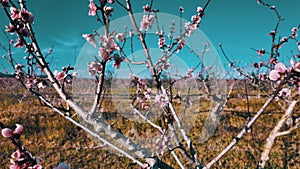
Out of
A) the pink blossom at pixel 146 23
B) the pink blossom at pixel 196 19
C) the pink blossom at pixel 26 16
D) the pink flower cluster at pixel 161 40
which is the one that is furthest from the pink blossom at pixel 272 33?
the pink blossom at pixel 26 16

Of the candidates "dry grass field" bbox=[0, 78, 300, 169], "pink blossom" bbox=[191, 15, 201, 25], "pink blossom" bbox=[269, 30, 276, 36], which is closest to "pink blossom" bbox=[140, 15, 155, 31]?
"pink blossom" bbox=[191, 15, 201, 25]

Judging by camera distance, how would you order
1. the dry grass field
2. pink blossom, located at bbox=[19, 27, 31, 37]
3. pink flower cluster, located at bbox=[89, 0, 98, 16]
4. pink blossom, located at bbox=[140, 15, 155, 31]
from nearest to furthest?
pink blossom, located at bbox=[19, 27, 31, 37]
pink flower cluster, located at bbox=[89, 0, 98, 16]
pink blossom, located at bbox=[140, 15, 155, 31]
the dry grass field

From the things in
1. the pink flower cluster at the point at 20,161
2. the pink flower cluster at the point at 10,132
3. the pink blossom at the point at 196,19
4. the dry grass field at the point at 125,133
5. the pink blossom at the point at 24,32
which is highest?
the pink blossom at the point at 196,19

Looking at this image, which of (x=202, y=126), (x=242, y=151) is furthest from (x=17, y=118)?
(x=242, y=151)

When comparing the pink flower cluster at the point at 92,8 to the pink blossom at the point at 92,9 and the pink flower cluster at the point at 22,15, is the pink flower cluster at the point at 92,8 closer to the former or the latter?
the pink blossom at the point at 92,9

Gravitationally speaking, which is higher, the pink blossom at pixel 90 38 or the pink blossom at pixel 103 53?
the pink blossom at pixel 90 38

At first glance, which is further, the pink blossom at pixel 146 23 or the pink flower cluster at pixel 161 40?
the pink flower cluster at pixel 161 40

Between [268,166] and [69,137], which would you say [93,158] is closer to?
[69,137]

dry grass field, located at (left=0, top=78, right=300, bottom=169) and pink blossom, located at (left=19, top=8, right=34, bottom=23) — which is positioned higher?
pink blossom, located at (left=19, top=8, right=34, bottom=23)

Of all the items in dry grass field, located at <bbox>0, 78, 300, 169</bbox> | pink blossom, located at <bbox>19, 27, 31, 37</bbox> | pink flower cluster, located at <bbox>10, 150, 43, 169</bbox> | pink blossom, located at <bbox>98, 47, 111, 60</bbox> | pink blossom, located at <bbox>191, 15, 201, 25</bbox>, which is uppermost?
pink blossom, located at <bbox>191, 15, 201, 25</bbox>

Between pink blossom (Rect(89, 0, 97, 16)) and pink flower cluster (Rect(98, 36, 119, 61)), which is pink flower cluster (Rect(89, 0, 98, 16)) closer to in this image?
pink blossom (Rect(89, 0, 97, 16))

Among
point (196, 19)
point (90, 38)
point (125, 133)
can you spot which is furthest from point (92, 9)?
point (125, 133)

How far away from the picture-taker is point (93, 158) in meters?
4.78

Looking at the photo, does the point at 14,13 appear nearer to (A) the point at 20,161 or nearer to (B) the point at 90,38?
(B) the point at 90,38
